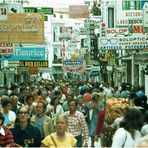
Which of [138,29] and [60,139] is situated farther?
[138,29]

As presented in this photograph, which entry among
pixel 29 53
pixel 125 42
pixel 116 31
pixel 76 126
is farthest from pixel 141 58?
pixel 76 126

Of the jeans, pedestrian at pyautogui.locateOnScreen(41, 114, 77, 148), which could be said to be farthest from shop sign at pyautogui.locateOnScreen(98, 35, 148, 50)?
pedestrian at pyautogui.locateOnScreen(41, 114, 77, 148)

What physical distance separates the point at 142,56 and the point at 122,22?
10.0 m

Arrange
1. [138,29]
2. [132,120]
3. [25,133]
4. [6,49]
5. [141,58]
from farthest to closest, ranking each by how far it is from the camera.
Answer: [141,58] → [6,49] → [138,29] → [25,133] → [132,120]

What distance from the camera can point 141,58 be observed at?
1961 inches

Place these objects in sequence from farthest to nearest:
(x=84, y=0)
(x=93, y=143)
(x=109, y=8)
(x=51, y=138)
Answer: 1. (x=84, y=0)
2. (x=109, y=8)
3. (x=93, y=143)
4. (x=51, y=138)

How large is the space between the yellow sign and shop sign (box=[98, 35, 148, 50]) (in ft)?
10.3

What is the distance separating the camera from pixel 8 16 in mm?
36000

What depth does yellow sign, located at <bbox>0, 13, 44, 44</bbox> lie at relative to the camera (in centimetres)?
3625

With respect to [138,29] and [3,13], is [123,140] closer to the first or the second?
[3,13]

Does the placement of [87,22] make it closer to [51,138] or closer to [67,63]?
[67,63]

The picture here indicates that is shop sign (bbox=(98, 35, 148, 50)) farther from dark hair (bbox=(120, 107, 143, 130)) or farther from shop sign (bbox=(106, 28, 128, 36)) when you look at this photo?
dark hair (bbox=(120, 107, 143, 130))

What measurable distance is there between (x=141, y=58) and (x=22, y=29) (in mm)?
15078

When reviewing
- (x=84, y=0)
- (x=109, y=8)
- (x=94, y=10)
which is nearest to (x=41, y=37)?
(x=109, y=8)
